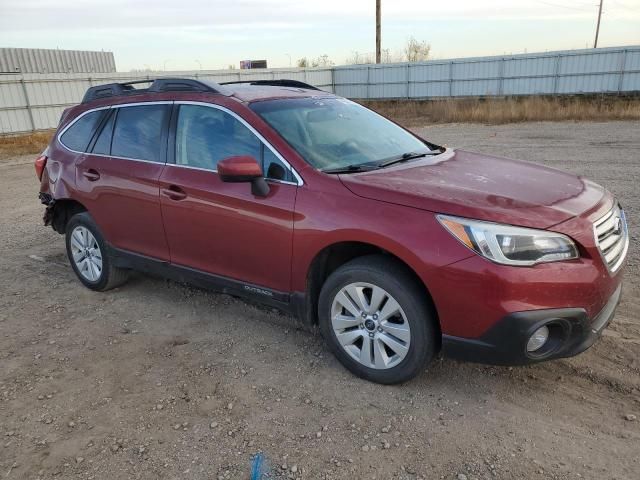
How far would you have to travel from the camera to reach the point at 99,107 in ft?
15.5

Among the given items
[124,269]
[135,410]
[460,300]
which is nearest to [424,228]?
[460,300]

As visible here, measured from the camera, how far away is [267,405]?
309cm

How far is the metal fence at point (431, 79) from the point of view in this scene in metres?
20.2

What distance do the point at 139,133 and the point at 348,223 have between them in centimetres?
222

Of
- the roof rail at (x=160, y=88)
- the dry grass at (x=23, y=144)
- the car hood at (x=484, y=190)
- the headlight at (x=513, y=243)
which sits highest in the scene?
the roof rail at (x=160, y=88)

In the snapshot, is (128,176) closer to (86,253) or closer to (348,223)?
(86,253)

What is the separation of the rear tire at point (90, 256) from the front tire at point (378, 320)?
8.01 feet

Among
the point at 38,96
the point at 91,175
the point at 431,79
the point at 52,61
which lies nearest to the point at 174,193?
the point at 91,175

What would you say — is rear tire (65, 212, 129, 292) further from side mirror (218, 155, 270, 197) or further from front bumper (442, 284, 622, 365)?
front bumper (442, 284, 622, 365)

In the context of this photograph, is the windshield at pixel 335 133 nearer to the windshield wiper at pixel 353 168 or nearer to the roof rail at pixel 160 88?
the windshield wiper at pixel 353 168

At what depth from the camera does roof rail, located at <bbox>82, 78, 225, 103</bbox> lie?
12.9ft

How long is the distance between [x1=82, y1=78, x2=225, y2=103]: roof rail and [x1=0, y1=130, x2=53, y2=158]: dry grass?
1507cm

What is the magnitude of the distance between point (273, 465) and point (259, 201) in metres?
1.60

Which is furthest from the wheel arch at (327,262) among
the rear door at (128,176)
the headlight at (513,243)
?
the rear door at (128,176)
